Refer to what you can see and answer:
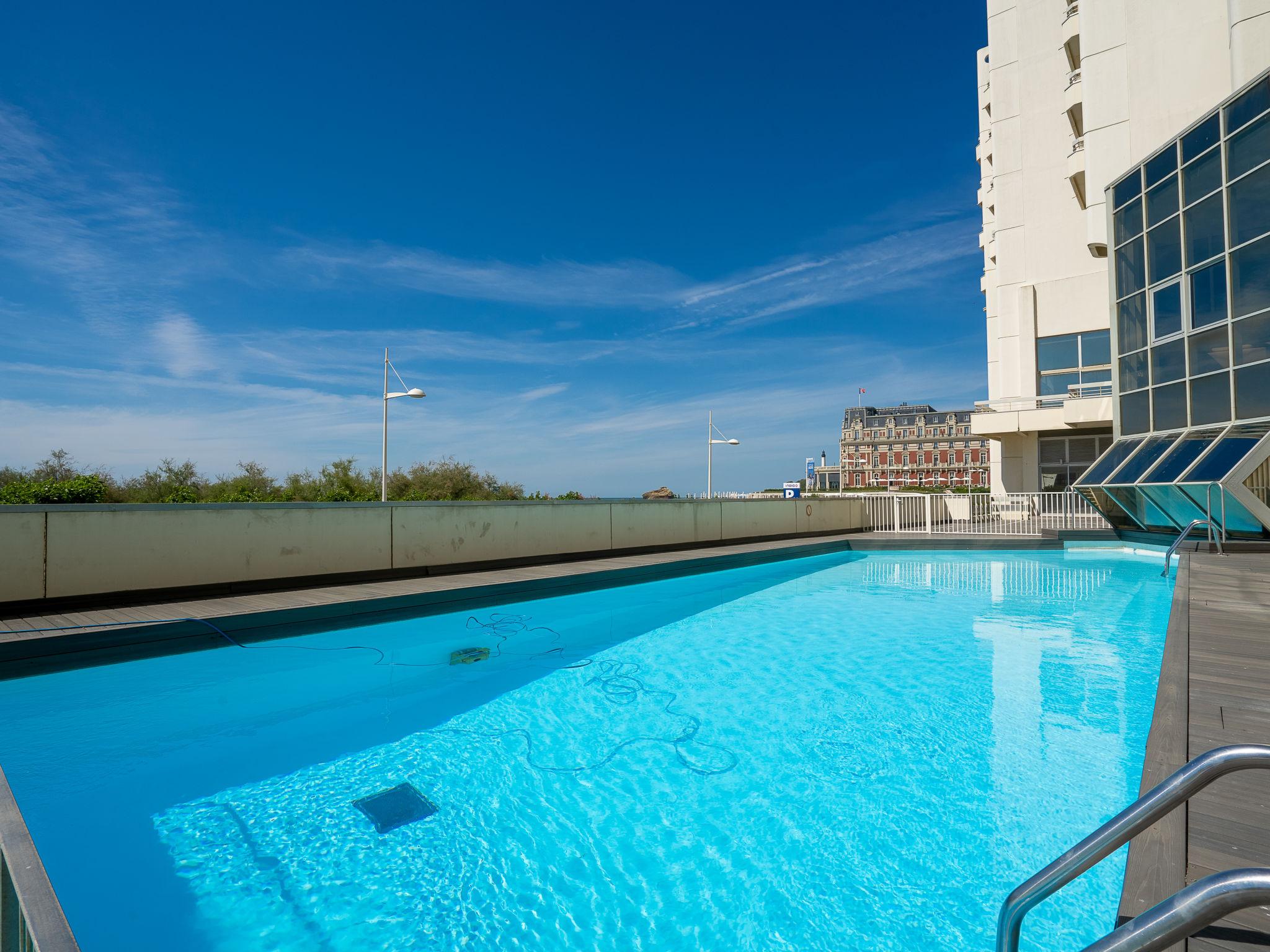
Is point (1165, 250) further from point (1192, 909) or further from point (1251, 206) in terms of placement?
point (1192, 909)

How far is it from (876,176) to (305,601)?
777 inches

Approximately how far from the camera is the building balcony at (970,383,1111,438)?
19.8m

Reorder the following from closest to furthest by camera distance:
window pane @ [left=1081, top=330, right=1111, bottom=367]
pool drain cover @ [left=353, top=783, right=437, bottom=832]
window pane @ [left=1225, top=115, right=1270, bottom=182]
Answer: pool drain cover @ [left=353, top=783, right=437, bottom=832] → window pane @ [left=1225, top=115, right=1270, bottom=182] → window pane @ [left=1081, top=330, right=1111, bottom=367]

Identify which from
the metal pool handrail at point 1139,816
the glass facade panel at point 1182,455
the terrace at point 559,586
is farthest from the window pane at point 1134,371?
the metal pool handrail at point 1139,816

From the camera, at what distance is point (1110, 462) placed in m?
13.4

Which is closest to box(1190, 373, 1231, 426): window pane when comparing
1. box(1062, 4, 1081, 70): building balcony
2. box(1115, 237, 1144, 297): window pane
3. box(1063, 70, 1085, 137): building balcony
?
box(1115, 237, 1144, 297): window pane

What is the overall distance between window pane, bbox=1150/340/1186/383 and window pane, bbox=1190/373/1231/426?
17.0 inches

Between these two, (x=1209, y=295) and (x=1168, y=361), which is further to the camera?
(x=1168, y=361)

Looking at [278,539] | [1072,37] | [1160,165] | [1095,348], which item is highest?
[1072,37]

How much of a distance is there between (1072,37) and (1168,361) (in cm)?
1506

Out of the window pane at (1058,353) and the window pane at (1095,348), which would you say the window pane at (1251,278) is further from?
the window pane at (1058,353)

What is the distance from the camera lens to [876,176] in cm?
1942

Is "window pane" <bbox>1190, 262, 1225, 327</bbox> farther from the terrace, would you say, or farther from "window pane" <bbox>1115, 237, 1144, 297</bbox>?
the terrace

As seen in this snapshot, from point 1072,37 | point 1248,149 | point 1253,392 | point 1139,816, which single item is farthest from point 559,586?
point 1072,37
